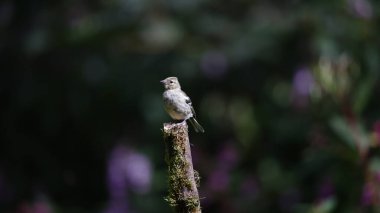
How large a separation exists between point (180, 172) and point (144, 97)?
4.13 meters

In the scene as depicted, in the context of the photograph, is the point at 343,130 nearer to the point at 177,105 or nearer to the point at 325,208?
the point at 325,208

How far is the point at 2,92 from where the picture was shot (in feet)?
24.3

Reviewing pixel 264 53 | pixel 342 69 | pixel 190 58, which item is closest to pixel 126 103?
pixel 190 58

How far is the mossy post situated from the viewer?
2.94 meters

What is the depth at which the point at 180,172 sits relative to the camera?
2982mm

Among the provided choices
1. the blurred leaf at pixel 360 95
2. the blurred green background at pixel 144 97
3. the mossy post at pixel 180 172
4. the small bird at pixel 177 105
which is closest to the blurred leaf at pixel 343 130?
the blurred leaf at pixel 360 95

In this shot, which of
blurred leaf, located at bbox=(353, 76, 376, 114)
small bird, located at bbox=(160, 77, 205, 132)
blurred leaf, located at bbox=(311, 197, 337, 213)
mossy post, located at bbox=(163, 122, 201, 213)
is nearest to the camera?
mossy post, located at bbox=(163, 122, 201, 213)

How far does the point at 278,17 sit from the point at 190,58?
795mm

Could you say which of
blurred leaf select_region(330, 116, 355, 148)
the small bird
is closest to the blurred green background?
blurred leaf select_region(330, 116, 355, 148)

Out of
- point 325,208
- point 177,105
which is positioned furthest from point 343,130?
point 177,105

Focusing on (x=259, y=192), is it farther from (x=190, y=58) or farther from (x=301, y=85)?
(x=190, y=58)

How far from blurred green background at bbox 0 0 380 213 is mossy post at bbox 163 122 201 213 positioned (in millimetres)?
3289

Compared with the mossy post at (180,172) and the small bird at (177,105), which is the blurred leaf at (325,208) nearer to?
the small bird at (177,105)

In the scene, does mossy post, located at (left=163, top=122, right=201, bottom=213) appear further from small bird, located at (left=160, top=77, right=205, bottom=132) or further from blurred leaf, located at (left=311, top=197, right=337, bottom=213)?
blurred leaf, located at (left=311, top=197, right=337, bottom=213)
